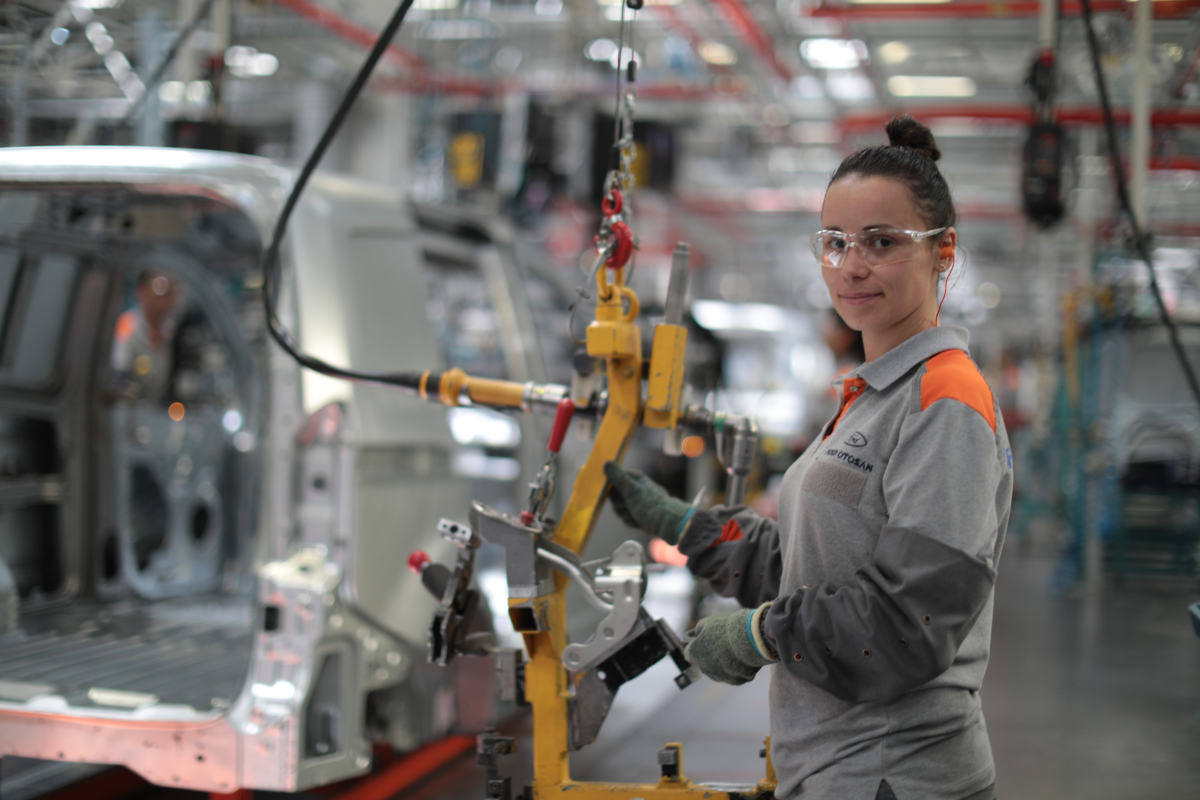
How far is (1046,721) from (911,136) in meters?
3.92

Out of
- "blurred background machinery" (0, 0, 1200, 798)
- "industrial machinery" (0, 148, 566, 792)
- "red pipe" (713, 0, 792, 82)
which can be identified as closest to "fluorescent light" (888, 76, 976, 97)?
"blurred background machinery" (0, 0, 1200, 798)

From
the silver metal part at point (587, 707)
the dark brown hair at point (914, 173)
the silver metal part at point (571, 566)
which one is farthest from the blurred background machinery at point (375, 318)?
the silver metal part at point (587, 707)

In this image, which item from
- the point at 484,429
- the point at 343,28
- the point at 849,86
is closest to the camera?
the point at 484,429

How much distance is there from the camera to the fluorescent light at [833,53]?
9.48 meters

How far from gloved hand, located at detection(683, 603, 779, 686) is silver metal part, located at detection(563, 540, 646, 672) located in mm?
321

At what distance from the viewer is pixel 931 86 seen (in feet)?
34.8

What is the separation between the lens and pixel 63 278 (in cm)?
413

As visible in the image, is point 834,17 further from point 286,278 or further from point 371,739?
point 371,739

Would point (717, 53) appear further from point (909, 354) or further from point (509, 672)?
point (909, 354)

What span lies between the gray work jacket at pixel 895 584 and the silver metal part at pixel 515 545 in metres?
0.53

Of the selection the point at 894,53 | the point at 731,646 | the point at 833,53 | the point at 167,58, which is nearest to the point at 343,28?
the point at 167,58

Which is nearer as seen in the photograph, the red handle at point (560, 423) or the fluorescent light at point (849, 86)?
the red handle at point (560, 423)

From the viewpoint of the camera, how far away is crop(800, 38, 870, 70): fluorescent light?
31.1 feet

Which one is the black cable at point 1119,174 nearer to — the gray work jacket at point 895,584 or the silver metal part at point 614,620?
the gray work jacket at point 895,584
